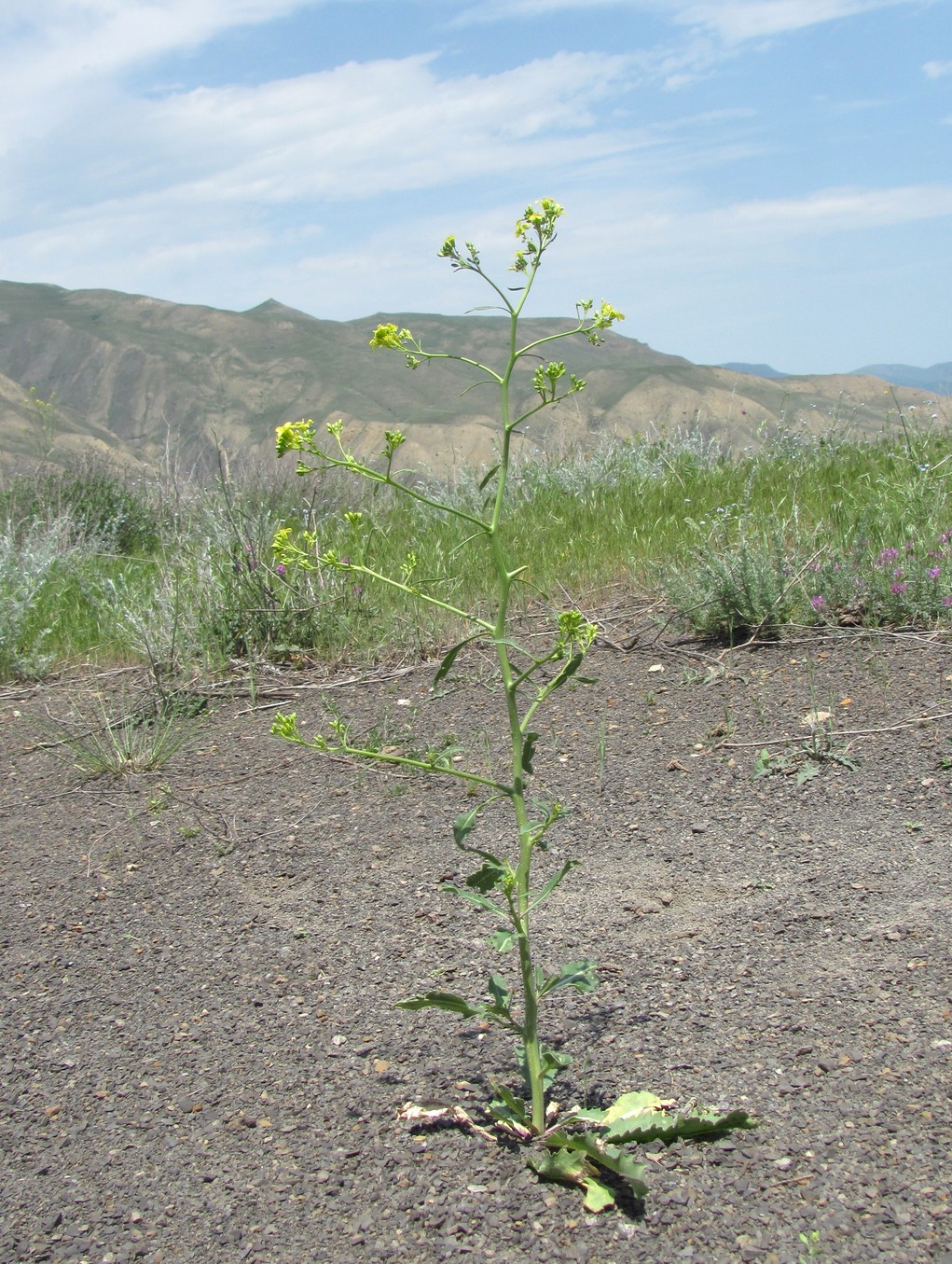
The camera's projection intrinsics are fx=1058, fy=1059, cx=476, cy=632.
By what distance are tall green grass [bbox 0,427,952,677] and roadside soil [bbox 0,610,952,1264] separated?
34 cm

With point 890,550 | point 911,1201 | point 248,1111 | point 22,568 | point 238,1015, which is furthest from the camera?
point 22,568

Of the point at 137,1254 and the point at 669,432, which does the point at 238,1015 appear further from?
the point at 669,432

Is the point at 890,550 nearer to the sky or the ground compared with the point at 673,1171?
nearer to the sky

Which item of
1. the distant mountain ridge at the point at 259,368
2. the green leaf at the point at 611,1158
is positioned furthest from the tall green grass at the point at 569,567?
the distant mountain ridge at the point at 259,368

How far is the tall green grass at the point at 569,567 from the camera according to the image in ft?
13.2

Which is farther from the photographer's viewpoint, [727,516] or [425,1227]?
[727,516]

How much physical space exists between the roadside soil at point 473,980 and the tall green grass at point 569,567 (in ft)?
1.10

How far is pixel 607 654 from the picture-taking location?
4129 mm

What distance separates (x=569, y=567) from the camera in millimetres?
4859

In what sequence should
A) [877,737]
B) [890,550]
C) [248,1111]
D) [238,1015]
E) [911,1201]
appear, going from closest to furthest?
[911,1201] < [248,1111] < [238,1015] < [877,737] < [890,550]

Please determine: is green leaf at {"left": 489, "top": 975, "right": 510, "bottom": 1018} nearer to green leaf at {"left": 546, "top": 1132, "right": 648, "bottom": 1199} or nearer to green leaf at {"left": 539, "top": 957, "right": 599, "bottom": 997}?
green leaf at {"left": 539, "top": 957, "right": 599, "bottom": 997}

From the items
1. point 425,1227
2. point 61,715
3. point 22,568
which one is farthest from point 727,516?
point 22,568

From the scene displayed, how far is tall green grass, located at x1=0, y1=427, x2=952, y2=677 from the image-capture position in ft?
13.2

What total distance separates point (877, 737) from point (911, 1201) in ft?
6.06
